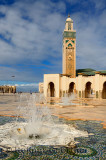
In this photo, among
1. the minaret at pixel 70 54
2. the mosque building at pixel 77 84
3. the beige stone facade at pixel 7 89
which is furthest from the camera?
the beige stone facade at pixel 7 89

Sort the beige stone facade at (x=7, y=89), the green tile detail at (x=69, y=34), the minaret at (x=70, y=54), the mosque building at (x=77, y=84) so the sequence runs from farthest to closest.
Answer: the beige stone facade at (x=7, y=89), the green tile detail at (x=69, y=34), the minaret at (x=70, y=54), the mosque building at (x=77, y=84)

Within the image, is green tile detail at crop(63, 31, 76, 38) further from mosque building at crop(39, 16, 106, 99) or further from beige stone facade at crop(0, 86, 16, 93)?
beige stone facade at crop(0, 86, 16, 93)

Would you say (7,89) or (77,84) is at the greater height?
(77,84)

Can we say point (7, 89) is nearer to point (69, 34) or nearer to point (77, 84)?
point (69, 34)

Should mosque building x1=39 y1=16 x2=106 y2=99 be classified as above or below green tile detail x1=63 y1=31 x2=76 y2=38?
below

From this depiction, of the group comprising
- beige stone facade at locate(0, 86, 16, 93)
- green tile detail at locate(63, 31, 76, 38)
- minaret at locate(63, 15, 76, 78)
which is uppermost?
green tile detail at locate(63, 31, 76, 38)

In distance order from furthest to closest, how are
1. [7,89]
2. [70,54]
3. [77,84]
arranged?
Answer: [7,89] → [70,54] → [77,84]

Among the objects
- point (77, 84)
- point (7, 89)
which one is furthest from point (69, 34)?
point (7, 89)

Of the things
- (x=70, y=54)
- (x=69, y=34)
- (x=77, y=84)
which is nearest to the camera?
(x=77, y=84)

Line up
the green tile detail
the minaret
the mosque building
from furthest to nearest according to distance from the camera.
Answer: the green tile detail → the minaret → the mosque building

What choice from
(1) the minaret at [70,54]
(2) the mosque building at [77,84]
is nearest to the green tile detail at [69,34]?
(1) the minaret at [70,54]

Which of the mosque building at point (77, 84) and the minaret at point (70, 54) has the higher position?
the minaret at point (70, 54)

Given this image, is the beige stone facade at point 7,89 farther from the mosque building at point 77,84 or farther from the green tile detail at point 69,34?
the mosque building at point 77,84

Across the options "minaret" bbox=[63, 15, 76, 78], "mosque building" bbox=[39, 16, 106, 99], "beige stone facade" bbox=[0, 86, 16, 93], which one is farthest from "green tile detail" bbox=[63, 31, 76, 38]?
"beige stone facade" bbox=[0, 86, 16, 93]
